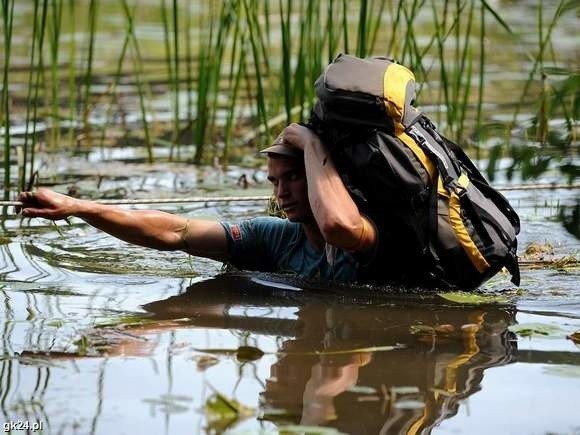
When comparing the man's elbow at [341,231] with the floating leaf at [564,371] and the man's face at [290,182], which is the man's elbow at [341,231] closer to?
the man's face at [290,182]

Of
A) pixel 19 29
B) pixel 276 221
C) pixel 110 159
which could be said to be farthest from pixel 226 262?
pixel 19 29

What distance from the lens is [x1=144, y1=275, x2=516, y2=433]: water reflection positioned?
10.6ft

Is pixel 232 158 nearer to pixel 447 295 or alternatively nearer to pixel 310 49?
pixel 310 49

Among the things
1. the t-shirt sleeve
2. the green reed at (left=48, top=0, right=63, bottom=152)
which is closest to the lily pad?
the t-shirt sleeve

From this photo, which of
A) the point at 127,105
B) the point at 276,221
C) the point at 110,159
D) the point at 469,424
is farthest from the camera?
the point at 127,105

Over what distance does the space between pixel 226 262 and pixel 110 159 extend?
10.2ft

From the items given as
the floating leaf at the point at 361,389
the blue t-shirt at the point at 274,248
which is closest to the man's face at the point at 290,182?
the blue t-shirt at the point at 274,248

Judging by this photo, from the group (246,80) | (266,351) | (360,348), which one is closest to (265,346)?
(266,351)

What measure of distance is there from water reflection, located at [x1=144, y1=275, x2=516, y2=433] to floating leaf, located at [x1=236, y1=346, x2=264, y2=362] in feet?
0.21

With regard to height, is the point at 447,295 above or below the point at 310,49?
below

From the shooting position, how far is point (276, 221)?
5.03 metres

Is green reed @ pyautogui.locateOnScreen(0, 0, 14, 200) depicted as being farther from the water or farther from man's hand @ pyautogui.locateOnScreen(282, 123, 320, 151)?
man's hand @ pyautogui.locateOnScreen(282, 123, 320, 151)

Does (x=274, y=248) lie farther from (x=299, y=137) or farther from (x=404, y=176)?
(x=404, y=176)

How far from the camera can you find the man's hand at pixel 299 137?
4484 mm
